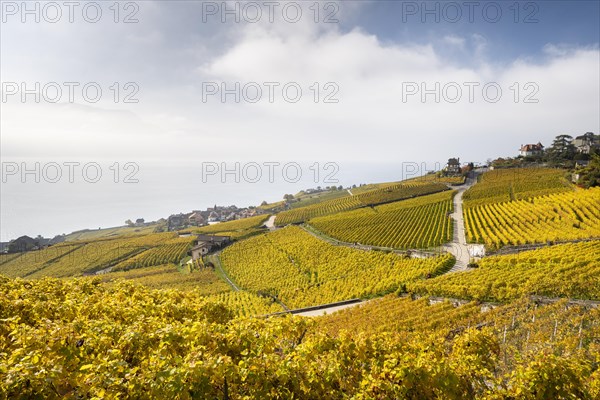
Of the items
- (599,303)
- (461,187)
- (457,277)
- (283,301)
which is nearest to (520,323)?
(599,303)

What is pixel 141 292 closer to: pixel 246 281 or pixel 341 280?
pixel 341 280

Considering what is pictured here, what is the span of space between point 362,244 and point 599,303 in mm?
28818

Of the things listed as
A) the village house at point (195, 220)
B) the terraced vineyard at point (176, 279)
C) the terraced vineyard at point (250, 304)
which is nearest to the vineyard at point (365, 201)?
the terraced vineyard at point (176, 279)

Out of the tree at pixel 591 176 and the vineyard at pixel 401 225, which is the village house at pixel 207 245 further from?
the tree at pixel 591 176

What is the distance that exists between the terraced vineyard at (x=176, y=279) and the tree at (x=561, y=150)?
307ft

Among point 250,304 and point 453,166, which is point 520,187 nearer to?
point 453,166

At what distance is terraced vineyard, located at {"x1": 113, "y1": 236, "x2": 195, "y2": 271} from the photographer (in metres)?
59.6

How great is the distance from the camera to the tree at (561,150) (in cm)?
8304

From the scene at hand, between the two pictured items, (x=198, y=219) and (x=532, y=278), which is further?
(x=198, y=219)

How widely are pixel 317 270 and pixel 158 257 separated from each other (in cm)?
4018

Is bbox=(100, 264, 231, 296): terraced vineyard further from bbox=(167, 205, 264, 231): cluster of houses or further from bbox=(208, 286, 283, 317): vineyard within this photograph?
bbox=(167, 205, 264, 231): cluster of houses

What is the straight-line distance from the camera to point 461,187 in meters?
→ 82.6

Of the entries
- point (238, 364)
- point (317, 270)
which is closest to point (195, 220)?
point (317, 270)

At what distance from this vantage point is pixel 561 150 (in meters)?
91.8
